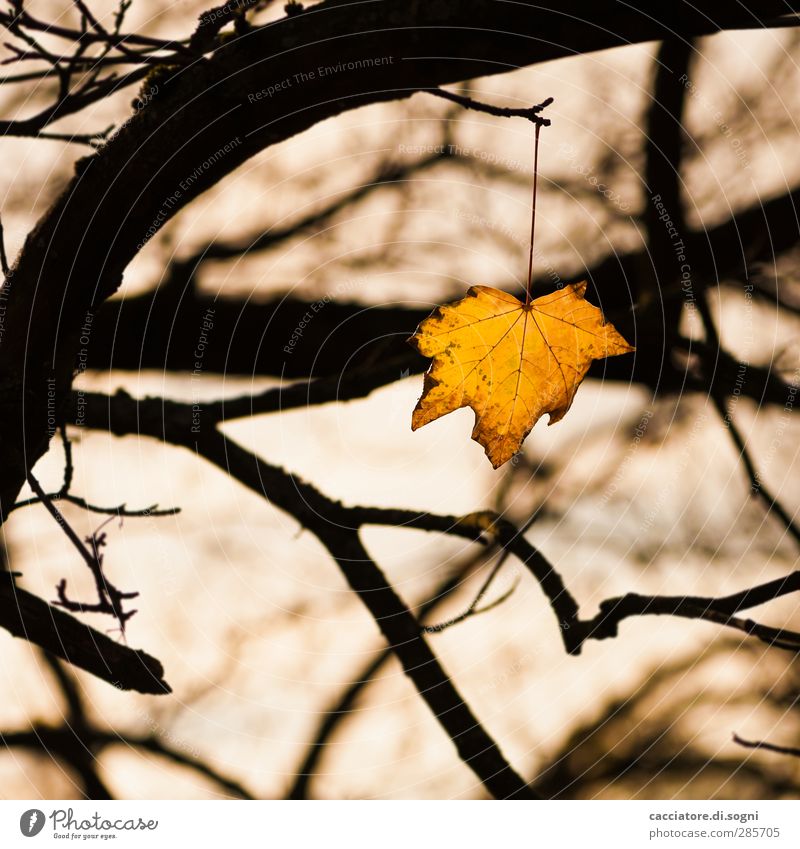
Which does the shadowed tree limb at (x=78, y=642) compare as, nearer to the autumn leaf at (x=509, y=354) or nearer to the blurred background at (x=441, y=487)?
the blurred background at (x=441, y=487)

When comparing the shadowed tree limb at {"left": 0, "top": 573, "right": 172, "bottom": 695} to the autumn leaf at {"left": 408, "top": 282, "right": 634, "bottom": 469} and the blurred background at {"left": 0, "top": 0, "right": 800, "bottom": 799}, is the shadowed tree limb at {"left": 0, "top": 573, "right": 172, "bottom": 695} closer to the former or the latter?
the blurred background at {"left": 0, "top": 0, "right": 800, "bottom": 799}

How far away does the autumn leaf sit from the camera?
103 centimetres

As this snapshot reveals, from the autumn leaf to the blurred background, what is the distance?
0.31 meters

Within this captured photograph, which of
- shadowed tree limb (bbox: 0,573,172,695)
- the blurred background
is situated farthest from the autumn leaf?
shadowed tree limb (bbox: 0,573,172,695)

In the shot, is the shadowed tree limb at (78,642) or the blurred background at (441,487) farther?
the blurred background at (441,487)

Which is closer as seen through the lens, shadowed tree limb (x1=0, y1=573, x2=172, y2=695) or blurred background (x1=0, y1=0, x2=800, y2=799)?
shadowed tree limb (x1=0, y1=573, x2=172, y2=695)

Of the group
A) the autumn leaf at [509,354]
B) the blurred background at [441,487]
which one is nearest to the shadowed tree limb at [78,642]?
the blurred background at [441,487]

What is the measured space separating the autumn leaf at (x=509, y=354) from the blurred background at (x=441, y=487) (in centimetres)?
31

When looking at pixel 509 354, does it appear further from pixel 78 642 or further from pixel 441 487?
pixel 78 642

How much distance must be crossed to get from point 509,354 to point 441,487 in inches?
16.5

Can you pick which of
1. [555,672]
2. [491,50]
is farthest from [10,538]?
[491,50]

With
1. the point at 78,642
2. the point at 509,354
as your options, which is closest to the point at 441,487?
the point at 509,354

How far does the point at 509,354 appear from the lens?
1106mm

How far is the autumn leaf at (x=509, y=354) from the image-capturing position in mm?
1031
